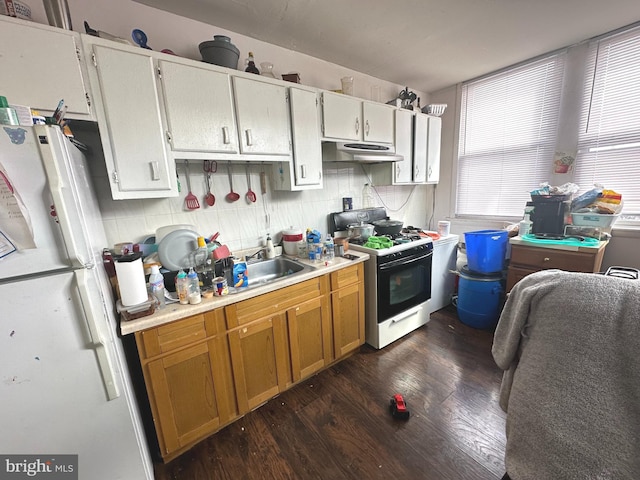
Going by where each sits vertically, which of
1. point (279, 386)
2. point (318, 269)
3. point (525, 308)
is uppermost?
point (525, 308)

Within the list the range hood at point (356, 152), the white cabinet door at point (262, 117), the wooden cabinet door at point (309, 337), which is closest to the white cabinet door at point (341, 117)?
the range hood at point (356, 152)

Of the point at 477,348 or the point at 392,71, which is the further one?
the point at 392,71

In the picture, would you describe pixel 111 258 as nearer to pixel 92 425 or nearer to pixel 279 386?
pixel 92 425

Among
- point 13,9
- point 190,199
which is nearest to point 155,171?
point 190,199

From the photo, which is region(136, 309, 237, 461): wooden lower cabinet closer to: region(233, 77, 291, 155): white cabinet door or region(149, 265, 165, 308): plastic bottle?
region(149, 265, 165, 308): plastic bottle

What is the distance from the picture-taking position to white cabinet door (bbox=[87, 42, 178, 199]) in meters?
1.25

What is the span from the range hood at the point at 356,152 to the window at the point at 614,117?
169cm

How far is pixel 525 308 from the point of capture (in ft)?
2.88

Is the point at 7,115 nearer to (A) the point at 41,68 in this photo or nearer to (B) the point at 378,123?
(A) the point at 41,68

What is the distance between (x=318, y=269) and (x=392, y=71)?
2238 millimetres

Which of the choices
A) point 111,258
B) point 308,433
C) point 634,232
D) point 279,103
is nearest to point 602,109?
point 634,232

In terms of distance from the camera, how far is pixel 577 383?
739 millimetres

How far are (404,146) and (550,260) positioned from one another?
5.41ft

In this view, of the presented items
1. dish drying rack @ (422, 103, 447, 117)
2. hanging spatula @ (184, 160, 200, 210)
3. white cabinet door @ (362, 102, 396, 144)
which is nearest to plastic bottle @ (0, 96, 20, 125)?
hanging spatula @ (184, 160, 200, 210)
